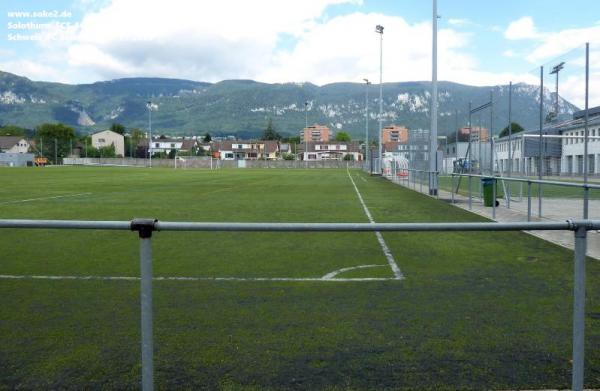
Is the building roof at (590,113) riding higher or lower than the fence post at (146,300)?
higher

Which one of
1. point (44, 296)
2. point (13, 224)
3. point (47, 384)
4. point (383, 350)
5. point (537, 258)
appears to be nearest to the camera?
point (13, 224)

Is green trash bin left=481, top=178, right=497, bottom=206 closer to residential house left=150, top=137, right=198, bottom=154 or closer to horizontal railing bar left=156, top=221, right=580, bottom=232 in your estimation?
horizontal railing bar left=156, top=221, right=580, bottom=232

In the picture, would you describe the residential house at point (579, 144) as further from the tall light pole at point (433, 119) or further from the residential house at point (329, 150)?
the residential house at point (329, 150)

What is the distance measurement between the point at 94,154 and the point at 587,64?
136824 millimetres

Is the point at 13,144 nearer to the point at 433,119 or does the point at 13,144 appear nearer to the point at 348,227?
the point at 433,119

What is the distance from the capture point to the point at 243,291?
6.33 metres

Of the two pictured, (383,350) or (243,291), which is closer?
(383,350)

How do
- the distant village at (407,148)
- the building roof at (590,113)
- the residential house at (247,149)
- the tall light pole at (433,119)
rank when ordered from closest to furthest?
the building roof at (590,113) < the distant village at (407,148) < the tall light pole at (433,119) < the residential house at (247,149)

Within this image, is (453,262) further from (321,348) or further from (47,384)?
(47,384)

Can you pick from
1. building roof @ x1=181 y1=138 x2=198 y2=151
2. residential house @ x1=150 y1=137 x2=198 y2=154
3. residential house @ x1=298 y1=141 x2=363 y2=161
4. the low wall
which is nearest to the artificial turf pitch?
the low wall

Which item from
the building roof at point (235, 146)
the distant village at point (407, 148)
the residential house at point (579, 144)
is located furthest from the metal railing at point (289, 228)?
the building roof at point (235, 146)

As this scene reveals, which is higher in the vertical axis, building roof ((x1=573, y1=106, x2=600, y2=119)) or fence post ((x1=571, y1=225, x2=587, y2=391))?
building roof ((x1=573, y1=106, x2=600, y2=119))

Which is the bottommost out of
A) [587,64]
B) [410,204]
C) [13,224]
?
[410,204]

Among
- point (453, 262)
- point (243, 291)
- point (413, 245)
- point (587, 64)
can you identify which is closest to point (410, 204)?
point (587, 64)
